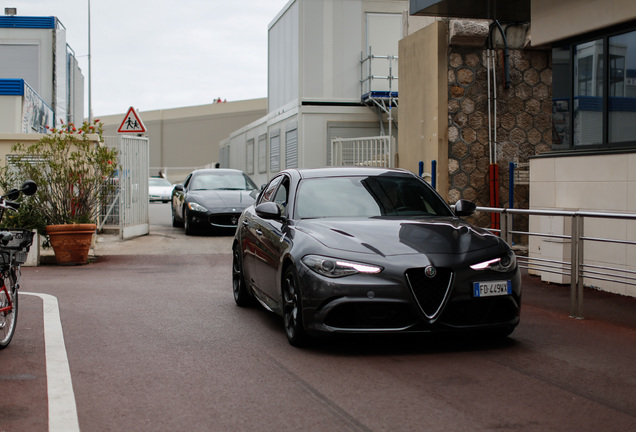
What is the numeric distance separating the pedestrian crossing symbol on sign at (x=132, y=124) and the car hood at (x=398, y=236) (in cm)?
1352

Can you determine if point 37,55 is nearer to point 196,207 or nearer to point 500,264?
point 196,207

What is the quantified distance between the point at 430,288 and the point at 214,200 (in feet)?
45.0

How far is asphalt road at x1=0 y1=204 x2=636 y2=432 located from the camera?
488 cm

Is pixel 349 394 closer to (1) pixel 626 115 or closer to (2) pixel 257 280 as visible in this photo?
(2) pixel 257 280

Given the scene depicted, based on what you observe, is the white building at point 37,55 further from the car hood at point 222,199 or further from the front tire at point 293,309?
the front tire at point 293,309

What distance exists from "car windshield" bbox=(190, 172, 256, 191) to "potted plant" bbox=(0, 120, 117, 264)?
5.19 meters

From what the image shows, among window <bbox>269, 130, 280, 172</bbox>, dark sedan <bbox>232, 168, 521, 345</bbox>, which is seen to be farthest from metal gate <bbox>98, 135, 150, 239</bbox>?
dark sedan <bbox>232, 168, 521, 345</bbox>

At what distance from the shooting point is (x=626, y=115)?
10492 mm

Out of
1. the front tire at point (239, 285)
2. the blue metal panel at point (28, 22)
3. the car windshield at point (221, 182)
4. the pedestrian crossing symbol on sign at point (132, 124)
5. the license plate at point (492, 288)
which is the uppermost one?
the blue metal panel at point (28, 22)

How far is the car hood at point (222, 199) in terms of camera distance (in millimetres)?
19609

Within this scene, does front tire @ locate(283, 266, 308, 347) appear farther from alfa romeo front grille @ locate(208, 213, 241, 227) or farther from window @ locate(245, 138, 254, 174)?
window @ locate(245, 138, 254, 174)

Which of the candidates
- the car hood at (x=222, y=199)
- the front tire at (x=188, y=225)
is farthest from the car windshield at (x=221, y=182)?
the front tire at (x=188, y=225)

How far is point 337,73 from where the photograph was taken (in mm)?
25719

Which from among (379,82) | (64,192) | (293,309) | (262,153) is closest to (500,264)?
(293,309)
